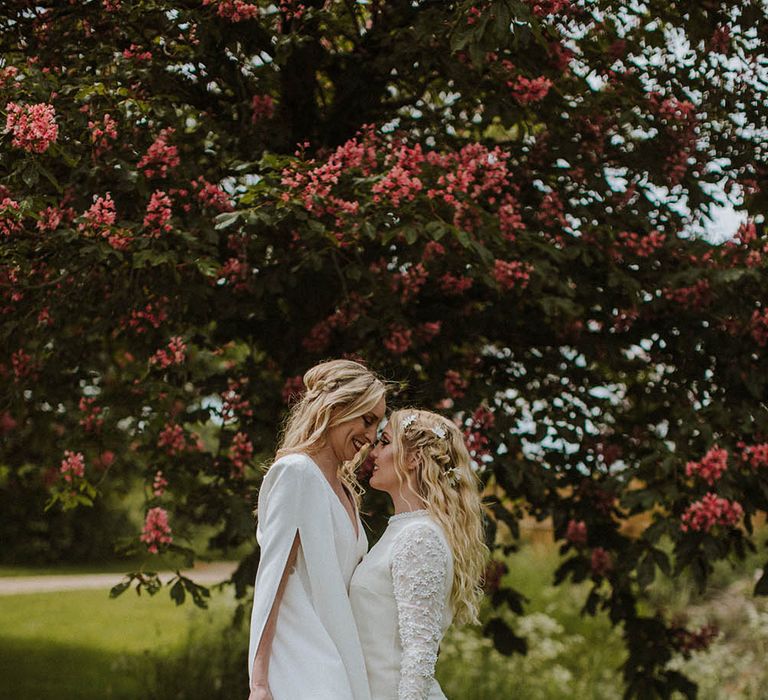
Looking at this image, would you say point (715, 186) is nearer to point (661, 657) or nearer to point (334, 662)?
point (661, 657)

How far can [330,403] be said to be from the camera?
297 centimetres

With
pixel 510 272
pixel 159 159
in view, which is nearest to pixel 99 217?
pixel 159 159

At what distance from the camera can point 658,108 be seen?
5.44 m

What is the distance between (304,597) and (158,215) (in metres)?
2.20

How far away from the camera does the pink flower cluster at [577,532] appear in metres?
5.62

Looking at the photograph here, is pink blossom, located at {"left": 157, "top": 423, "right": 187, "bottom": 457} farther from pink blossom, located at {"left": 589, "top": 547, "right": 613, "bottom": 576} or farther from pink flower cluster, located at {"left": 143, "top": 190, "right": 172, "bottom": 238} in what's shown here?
pink blossom, located at {"left": 589, "top": 547, "right": 613, "bottom": 576}

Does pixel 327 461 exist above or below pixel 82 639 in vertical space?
above

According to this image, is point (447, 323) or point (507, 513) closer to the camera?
point (507, 513)

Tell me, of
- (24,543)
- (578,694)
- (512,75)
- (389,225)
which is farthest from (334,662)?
(24,543)

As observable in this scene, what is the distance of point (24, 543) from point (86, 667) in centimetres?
470

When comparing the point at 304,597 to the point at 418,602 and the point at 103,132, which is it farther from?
the point at 103,132

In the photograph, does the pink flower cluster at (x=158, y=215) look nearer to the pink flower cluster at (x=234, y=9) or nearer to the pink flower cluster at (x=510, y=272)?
the pink flower cluster at (x=234, y=9)

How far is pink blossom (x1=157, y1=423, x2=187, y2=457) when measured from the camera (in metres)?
4.80

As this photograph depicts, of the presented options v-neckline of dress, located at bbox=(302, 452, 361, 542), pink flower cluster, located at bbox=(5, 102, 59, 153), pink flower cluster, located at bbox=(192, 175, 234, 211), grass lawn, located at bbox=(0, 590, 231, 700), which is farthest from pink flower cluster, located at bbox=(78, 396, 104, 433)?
grass lawn, located at bbox=(0, 590, 231, 700)
